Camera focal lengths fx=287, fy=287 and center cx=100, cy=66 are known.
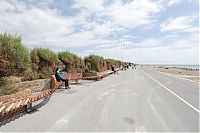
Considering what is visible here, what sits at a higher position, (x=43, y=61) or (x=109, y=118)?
(x=43, y=61)

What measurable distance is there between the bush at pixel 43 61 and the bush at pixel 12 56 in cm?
527

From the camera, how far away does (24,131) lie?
704cm

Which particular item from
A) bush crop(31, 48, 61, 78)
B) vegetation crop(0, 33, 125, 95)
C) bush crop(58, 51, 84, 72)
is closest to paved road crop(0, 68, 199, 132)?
vegetation crop(0, 33, 125, 95)

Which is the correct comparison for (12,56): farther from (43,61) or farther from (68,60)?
(68,60)

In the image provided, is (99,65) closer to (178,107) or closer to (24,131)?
(178,107)

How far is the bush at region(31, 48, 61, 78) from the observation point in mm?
20625

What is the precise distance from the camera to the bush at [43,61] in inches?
812

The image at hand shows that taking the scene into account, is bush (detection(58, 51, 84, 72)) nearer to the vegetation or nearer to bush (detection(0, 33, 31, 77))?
the vegetation

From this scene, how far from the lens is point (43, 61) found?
22.0 metres

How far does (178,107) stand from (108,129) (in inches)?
194

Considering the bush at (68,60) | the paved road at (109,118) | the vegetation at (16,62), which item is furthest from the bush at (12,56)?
the bush at (68,60)

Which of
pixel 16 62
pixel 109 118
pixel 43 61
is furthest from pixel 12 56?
pixel 43 61

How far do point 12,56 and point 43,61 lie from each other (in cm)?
781

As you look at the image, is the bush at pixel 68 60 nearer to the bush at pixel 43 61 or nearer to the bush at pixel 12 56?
the bush at pixel 43 61
